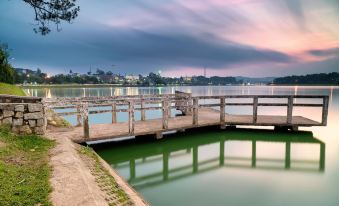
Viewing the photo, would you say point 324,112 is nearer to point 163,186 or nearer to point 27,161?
point 163,186

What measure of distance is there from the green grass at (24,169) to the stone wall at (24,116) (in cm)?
29

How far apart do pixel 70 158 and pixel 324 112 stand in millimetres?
13906

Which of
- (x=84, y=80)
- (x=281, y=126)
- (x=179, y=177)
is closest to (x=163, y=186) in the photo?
(x=179, y=177)

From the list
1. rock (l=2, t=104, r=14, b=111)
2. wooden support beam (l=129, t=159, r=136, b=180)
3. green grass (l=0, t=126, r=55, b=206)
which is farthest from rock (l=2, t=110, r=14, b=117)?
wooden support beam (l=129, t=159, r=136, b=180)

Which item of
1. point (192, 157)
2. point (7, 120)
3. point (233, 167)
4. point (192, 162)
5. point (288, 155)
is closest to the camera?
point (7, 120)

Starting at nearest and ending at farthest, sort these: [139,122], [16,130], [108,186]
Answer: [108,186] < [16,130] < [139,122]

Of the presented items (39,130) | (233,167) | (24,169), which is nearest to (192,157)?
(233,167)

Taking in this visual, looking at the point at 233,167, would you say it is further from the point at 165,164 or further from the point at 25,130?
the point at 25,130

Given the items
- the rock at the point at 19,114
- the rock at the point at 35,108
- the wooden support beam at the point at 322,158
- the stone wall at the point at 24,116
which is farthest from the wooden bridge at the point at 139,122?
the wooden support beam at the point at 322,158

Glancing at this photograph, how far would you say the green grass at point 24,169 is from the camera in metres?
4.52

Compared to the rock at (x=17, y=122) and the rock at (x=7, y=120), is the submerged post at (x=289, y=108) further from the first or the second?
the rock at (x=7, y=120)

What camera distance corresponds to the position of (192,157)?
12.0 metres

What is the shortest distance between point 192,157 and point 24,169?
24.4ft

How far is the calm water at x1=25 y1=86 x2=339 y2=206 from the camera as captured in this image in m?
7.84
